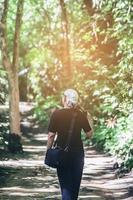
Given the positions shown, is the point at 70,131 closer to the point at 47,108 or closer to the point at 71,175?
the point at 71,175

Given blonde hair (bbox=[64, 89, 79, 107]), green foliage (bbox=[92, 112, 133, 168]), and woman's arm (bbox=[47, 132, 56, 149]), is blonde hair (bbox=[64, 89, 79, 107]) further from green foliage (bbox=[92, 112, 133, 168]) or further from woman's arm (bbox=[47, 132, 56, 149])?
green foliage (bbox=[92, 112, 133, 168])

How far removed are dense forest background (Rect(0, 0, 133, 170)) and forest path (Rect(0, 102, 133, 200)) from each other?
27.1 inches

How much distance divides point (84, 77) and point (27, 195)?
1483 centimetres

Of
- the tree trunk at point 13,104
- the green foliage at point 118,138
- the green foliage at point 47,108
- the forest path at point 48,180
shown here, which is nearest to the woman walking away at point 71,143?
the forest path at point 48,180

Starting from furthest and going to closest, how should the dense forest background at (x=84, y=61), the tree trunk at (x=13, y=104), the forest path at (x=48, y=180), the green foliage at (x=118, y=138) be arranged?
the tree trunk at (x=13, y=104) → the dense forest background at (x=84, y=61) → the green foliage at (x=118, y=138) → the forest path at (x=48, y=180)

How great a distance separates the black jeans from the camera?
735cm

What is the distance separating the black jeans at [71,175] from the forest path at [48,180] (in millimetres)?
3416

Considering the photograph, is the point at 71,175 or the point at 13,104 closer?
the point at 71,175

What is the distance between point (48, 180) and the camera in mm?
13438

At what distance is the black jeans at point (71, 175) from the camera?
7.35m

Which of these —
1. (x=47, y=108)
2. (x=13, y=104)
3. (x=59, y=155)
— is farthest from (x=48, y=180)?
(x=47, y=108)

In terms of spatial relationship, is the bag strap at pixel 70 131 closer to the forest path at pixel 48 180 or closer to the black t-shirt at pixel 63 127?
the black t-shirt at pixel 63 127

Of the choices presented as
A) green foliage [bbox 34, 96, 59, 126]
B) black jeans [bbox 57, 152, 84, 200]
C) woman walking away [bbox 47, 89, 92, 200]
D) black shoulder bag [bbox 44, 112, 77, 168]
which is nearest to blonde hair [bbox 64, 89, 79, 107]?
woman walking away [bbox 47, 89, 92, 200]

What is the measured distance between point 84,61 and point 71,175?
60.8ft
